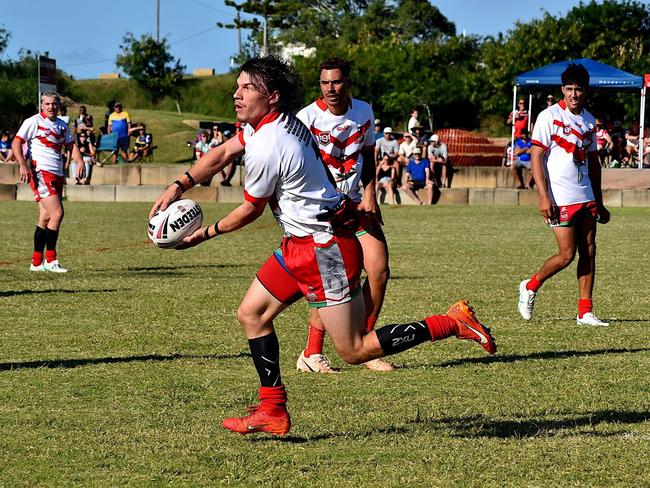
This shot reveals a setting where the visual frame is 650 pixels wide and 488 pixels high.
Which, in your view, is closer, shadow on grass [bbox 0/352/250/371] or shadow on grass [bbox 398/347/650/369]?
shadow on grass [bbox 0/352/250/371]

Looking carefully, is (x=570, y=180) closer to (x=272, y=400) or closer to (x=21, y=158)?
(x=272, y=400)

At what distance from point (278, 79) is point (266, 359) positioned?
1.43m

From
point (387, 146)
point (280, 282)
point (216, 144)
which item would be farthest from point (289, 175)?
point (216, 144)

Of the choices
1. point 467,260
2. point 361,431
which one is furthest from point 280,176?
point 467,260

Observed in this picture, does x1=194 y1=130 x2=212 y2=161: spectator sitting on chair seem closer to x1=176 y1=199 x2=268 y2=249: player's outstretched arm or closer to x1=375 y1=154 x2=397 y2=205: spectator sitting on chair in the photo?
x1=375 y1=154 x2=397 y2=205: spectator sitting on chair

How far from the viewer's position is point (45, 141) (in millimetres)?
14469

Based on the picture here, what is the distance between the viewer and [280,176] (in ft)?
18.5

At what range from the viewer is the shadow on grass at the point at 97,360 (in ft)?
25.8

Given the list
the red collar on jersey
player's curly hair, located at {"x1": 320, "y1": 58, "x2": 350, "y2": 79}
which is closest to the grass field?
the red collar on jersey

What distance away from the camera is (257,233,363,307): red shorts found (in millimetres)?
5719

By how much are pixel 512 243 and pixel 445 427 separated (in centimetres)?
1244

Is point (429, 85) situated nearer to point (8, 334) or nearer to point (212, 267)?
point (212, 267)

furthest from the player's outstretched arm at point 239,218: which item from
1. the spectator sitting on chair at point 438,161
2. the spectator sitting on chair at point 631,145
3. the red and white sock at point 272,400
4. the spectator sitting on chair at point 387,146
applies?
the spectator sitting on chair at point 631,145

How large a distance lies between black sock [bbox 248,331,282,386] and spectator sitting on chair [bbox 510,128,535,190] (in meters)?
24.0
